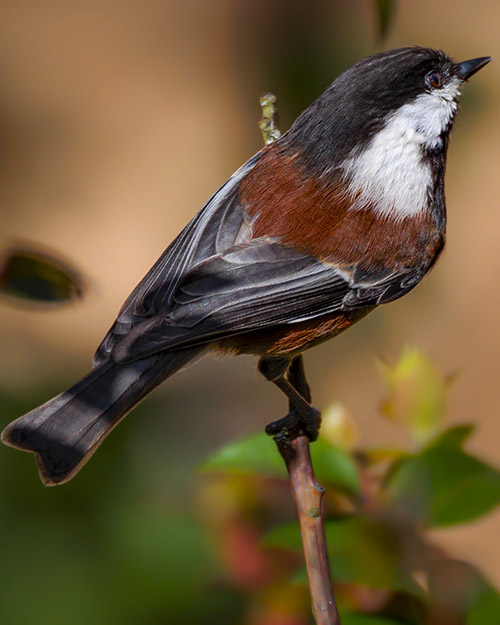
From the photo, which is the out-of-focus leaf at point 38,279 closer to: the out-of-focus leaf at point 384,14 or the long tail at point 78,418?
the long tail at point 78,418

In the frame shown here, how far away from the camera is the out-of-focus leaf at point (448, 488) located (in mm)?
1188

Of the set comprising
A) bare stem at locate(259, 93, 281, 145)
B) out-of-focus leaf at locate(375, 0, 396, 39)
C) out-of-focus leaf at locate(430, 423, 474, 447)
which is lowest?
out-of-focus leaf at locate(430, 423, 474, 447)

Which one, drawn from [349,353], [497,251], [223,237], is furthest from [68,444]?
[497,251]

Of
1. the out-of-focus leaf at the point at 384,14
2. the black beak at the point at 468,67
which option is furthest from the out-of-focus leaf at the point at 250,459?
the black beak at the point at 468,67

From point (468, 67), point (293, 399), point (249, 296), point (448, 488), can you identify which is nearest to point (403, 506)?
point (448, 488)

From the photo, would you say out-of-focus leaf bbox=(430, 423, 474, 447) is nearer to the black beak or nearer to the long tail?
the long tail

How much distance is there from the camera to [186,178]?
3.24m

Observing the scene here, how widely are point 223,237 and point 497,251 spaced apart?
5.92 ft

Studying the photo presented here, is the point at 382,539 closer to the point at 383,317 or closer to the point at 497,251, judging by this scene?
the point at 383,317

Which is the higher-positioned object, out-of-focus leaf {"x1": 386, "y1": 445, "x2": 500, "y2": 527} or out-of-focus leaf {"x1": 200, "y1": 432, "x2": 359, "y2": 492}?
out-of-focus leaf {"x1": 200, "y1": 432, "x2": 359, "y2": 492}

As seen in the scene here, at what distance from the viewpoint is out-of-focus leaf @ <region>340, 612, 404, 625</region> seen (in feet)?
3.94

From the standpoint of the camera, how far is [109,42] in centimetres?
340

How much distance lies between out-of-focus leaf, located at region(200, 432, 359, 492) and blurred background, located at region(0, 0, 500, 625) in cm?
79

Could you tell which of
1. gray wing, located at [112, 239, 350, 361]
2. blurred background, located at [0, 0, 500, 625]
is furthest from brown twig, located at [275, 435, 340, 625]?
blurred background, located at [0, 0, 500, 625]
